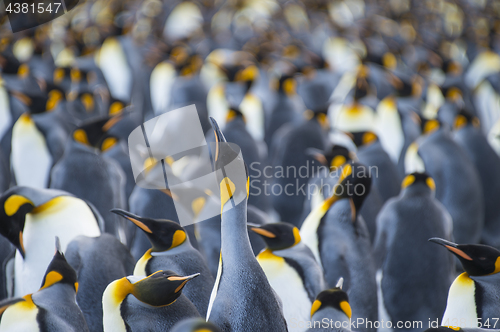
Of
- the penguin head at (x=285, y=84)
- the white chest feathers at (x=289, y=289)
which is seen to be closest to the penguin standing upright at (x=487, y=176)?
the penguin head at (x=285, y=84)

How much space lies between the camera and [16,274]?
228cm

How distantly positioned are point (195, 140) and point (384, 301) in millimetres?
1401

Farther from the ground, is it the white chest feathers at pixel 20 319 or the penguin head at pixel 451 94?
the white chest feathers at pixel 20 319

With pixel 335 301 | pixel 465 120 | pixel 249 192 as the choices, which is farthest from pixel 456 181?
pixel 335 301

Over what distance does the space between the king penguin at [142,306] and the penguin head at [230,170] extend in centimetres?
28

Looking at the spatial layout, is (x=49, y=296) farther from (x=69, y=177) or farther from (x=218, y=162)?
(x=69, y=177)

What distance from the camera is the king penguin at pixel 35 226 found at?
7.05 ft

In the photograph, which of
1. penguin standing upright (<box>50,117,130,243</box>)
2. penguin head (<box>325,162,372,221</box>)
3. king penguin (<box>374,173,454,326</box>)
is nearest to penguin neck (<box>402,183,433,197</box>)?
king penguin (<box>374,173,454,326</box>)

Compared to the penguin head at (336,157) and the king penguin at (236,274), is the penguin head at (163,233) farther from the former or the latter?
the penguin head at (336,157)

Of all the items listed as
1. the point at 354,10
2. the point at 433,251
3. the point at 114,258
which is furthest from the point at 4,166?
the point at 354,10

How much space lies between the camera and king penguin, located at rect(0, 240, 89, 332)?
1.55 metres

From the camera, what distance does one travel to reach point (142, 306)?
5.15 ft

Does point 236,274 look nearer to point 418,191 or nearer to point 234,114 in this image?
point 418,191

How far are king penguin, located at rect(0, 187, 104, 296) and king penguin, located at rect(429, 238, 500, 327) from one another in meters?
1.52
